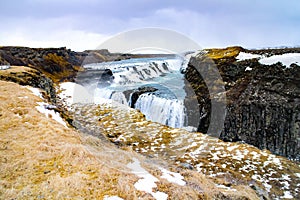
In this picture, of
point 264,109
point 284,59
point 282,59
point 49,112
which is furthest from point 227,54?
point 49,112

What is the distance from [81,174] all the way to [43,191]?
1.43 meters

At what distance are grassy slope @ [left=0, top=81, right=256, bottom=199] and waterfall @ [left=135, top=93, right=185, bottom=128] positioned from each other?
21587 millimetres

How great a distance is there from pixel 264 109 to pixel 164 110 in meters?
14.2

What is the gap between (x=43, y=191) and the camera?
6980 mm

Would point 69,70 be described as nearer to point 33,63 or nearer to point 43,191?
point 33,63

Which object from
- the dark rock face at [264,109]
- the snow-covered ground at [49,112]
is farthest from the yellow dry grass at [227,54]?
the snow-covered ground at [49,112]

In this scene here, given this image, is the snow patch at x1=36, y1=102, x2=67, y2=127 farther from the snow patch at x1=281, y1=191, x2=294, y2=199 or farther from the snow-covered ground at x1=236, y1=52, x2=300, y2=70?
the snow-covered ground at x1=236, y1=52, x2=300, y2=70

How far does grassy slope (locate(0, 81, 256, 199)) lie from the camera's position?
712cm

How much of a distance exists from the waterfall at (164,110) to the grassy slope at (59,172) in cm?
2159

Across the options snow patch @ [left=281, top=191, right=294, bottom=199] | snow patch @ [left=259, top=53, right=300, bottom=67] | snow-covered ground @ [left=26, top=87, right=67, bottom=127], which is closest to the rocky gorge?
snow patch @ [left=281, top=191, right=294, bottom=199]

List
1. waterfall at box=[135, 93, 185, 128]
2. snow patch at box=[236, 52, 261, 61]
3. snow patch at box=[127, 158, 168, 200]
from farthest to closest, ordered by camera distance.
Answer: snow patch at box=[236, 52, 261, 61], waterfall at box=[135, 93, 185, 128], snow patch at box=[127, 158, 168, 200]

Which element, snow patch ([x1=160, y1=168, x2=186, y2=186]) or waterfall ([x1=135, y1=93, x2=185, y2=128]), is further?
A: waterfall ([x1=135, y1=93, x2=185, y2=128])

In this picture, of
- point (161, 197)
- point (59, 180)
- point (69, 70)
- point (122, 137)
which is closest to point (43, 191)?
point (59, 180)

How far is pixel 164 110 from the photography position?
34094mm
